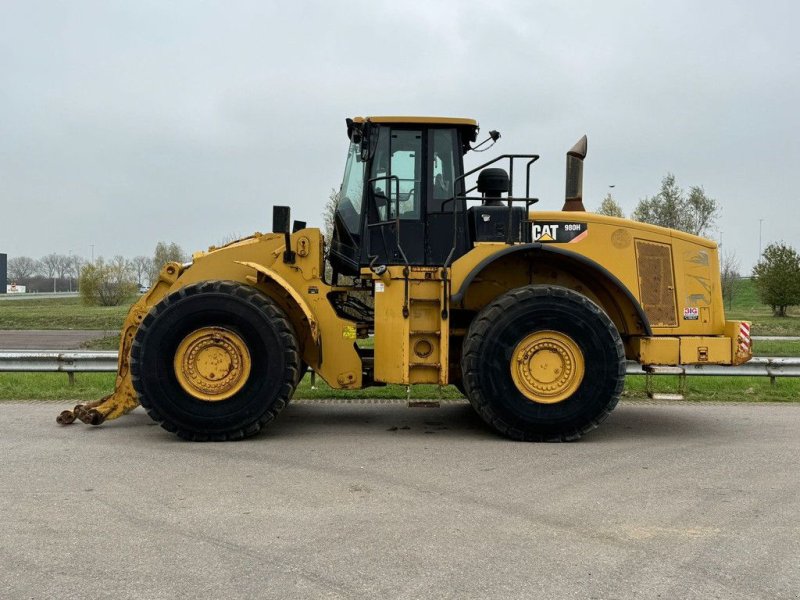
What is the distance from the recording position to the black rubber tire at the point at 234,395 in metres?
5.98

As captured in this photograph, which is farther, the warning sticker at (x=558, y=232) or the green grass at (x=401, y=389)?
the green grass at (x=401, y=389)

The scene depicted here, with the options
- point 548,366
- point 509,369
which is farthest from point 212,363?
point 548,366

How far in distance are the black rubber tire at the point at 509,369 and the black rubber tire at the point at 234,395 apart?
1.68 metres

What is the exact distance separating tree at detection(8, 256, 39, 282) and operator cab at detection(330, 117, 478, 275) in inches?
4684

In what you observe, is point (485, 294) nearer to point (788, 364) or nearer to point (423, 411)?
point (423, 411)

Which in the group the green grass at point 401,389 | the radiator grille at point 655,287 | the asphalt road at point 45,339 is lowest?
the green grass at point 401,389

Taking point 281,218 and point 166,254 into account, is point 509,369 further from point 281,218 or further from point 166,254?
point 166,254

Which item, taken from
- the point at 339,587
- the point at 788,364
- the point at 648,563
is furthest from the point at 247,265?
the point at 788,364

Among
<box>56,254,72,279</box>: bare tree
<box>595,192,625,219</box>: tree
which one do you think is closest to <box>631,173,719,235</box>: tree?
<box>595,192,625,219</box>: tree

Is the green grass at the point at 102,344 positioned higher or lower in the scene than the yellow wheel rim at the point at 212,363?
lower

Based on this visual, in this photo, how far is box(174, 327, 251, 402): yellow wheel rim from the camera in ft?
19.8

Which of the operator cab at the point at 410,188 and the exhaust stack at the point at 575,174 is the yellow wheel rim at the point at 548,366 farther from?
the exhaust stack at the point at 575,174

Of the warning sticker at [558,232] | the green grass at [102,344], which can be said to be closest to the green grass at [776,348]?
the warning sticker at [558,232]

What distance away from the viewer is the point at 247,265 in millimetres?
6348
